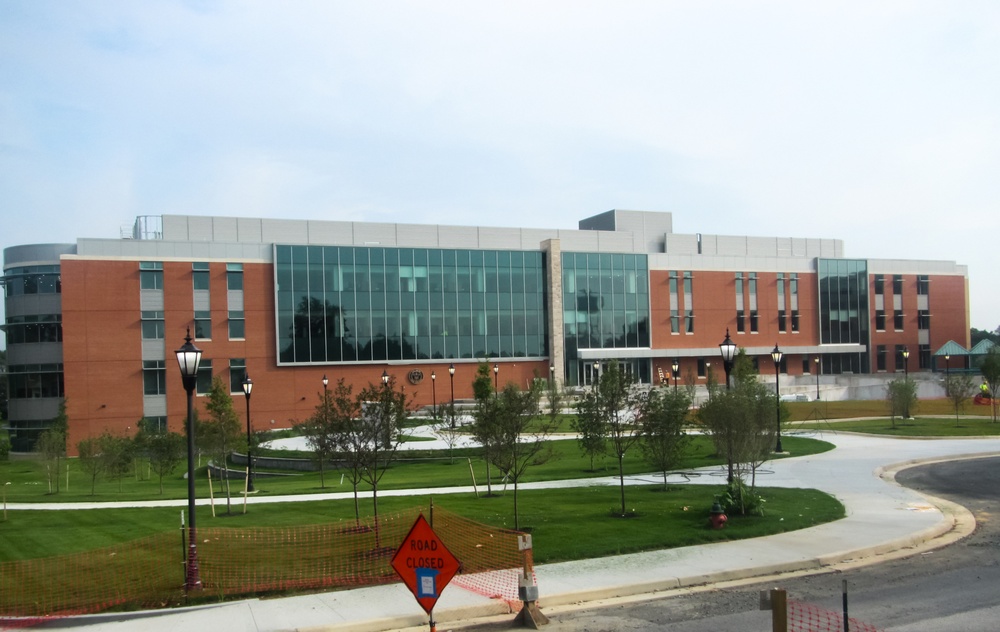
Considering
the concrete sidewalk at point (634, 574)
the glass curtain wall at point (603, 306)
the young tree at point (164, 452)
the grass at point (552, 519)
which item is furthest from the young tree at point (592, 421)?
the glass curtain wall at point (603, 306)

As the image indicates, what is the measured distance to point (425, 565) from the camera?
9938mm

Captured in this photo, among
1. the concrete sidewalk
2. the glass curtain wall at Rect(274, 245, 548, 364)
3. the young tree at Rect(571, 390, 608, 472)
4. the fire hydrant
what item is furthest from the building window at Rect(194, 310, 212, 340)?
the fire hydrant

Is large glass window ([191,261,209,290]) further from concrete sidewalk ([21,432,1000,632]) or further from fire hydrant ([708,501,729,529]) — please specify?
fire hydrant ([708,501,729,529])

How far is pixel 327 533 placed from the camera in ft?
57.1

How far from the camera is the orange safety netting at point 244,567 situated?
12875 millimetres

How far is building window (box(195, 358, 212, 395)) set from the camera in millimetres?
58500

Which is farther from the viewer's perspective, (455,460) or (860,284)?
(860,284)

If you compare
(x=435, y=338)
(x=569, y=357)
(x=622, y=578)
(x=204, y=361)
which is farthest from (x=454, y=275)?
(x=622, y=578)

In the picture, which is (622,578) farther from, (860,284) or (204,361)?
(860,284)

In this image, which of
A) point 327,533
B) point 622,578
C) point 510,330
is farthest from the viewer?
point 510,330

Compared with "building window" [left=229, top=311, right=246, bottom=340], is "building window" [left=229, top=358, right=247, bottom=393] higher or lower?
lower

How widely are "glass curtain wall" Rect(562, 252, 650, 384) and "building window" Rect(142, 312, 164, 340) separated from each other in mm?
31362

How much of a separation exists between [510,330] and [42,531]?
51.1m

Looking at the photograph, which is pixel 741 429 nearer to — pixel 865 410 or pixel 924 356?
pixel 865 410
